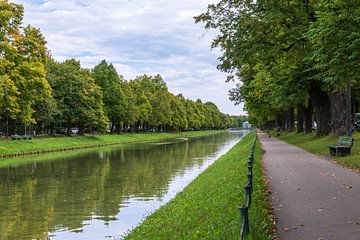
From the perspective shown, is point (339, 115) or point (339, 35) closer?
point (339, 35)

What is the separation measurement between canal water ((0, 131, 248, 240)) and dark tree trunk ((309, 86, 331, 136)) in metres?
12.0

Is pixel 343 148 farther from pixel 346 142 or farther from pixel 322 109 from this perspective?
pixel 322 109

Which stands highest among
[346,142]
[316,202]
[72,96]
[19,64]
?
[19,64]

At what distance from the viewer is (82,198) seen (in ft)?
59.3

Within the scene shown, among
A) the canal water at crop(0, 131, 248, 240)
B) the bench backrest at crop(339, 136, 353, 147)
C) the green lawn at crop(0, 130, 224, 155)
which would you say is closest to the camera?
the canal water at crop(0, 131, 248, 240)

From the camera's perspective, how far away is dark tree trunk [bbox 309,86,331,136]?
36844 millimetres

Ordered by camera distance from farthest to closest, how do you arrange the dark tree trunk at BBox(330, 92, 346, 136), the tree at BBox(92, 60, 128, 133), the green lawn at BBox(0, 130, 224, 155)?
the tree at BBox(92, 60, 128, 133), the green lawn at BBox(0, 130, 224, 155), the dark tree trunk at BBox(330, 92, 346, 136)

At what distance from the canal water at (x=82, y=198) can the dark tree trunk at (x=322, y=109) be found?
1200 centimetres

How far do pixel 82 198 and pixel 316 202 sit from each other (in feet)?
32.8

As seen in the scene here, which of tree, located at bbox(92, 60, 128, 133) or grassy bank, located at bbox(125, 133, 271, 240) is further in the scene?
tree, located at bbox(92, 60, 128, 133)

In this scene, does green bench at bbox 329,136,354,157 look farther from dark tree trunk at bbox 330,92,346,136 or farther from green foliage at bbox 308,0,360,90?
dark tree trunk at bbox 330,92,346,136

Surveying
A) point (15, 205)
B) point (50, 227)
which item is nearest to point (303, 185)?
point (50, 227)

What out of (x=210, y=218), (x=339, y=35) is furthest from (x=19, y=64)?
(x=210, y=218)

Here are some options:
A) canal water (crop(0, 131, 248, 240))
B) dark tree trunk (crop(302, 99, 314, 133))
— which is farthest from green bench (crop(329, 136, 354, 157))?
dark tree trunk (crop(302, 99, 314, 133))
